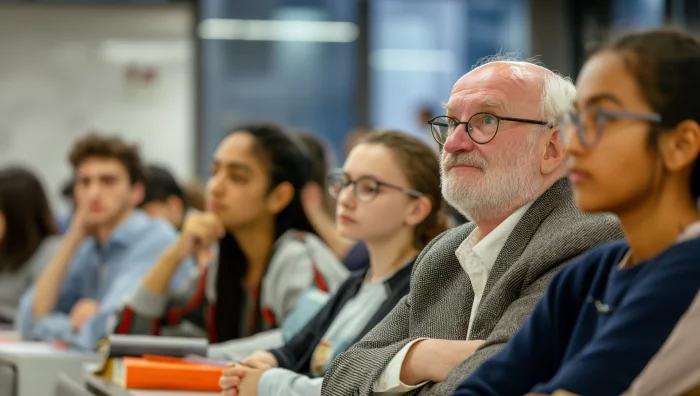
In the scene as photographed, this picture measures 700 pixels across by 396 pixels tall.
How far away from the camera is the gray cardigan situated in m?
5.50

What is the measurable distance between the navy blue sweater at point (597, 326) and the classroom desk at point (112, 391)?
1.32 m

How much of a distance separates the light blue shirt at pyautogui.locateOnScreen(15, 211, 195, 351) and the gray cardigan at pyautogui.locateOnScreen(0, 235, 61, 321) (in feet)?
1.54

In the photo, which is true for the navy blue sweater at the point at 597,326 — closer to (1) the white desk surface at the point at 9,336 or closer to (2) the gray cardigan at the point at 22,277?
(1) the white desk surface at the point at 9,336

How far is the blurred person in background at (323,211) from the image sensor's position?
13.7ft

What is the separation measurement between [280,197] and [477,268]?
Result: 187cm

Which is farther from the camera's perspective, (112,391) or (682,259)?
(112,391)

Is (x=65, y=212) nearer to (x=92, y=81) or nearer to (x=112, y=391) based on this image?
(x=92, y=81)

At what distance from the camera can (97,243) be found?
503 cm

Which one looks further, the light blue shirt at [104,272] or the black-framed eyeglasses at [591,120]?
the light blue shirt at [104,272]

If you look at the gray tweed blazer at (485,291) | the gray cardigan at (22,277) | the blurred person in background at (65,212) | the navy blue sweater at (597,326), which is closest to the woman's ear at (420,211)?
the gray tweed blazer at (485,291)

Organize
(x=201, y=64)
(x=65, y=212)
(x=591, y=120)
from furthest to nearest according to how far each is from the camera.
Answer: (x=201, y=64), (x=65, y=212), (x=591, y=120)

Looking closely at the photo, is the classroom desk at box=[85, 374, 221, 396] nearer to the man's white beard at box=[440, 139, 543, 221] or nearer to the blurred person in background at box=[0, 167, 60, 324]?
the man's white beard at box=[440, 139, 543, 221]

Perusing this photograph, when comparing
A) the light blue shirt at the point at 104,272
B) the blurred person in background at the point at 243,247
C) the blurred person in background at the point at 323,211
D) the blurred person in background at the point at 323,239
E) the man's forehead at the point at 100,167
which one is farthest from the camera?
the man's forehead at the point at 100,167

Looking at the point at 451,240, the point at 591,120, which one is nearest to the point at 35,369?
the point at 451,240
